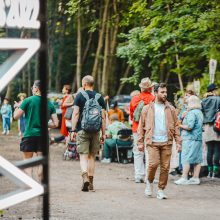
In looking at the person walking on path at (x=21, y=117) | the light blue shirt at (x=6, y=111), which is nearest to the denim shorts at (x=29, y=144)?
the person walking on path at (x=21, y=117)

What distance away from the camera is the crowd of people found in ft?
36.2

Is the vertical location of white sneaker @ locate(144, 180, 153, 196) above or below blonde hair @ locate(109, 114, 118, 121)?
below

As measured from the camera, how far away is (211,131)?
14922 mm

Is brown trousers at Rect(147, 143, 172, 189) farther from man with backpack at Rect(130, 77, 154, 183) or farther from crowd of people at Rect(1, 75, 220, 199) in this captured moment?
man with backpack at Rect(130, 77, 154, 183)

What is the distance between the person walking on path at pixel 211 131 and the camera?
14.8 m

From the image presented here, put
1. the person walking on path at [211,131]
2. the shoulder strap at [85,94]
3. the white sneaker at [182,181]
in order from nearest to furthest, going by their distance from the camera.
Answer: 1. the shoulder strap at [85,94]
2. the white sneaker at [182,181]
3. the person walking on path at [211,131]

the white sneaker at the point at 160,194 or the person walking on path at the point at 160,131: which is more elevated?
the person walking on path at the point at 160,131

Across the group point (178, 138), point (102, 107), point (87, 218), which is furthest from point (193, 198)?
point (87, 218)

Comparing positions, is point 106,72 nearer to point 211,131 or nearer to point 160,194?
point 211,131

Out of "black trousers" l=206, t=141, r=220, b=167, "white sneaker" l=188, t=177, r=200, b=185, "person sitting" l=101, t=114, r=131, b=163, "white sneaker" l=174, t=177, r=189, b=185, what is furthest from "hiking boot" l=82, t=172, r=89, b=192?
"person sitting" l=101, t=114, r=131, b=163

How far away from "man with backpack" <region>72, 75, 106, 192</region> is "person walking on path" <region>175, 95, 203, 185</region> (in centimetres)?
218

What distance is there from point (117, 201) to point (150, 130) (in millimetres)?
1215

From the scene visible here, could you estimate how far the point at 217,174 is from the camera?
15.1 metres

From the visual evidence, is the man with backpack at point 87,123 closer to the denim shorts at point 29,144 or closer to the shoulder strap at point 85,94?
the shoulder strap at point 85,94
